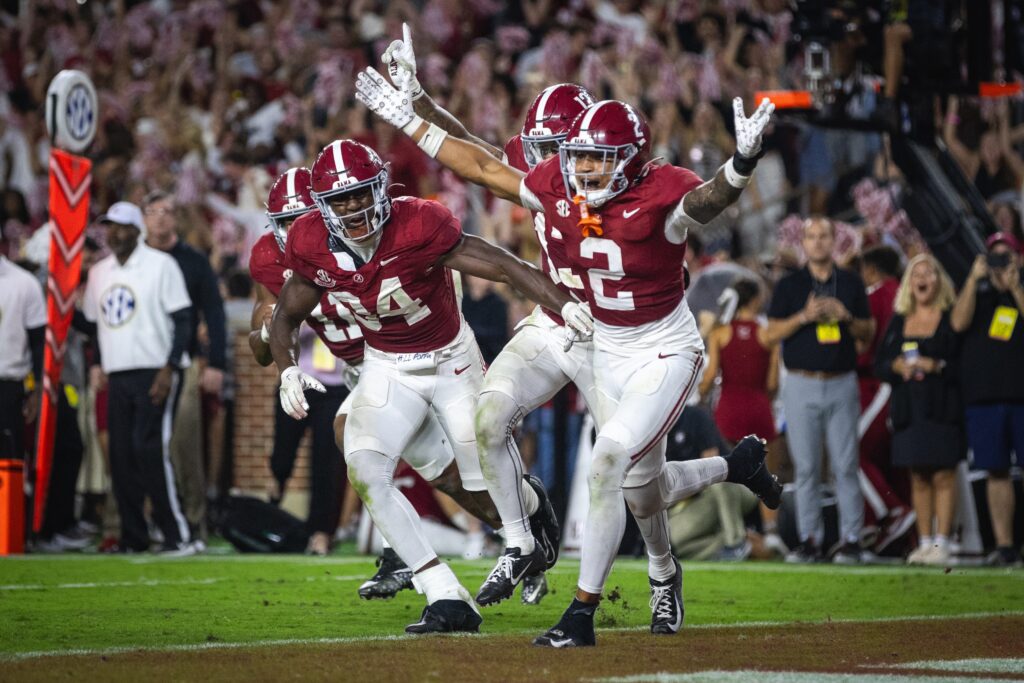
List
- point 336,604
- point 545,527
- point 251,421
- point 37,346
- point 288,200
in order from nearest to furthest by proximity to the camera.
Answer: point 545,527
point 336,604
point 288,200
point 37,346
point 251,421

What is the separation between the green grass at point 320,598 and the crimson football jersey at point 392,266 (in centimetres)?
131

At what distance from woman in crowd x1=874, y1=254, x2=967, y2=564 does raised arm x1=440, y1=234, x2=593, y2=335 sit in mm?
4589

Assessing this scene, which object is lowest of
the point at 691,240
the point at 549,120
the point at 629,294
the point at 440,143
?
the point at 629,294

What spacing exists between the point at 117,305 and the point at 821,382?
4766mm

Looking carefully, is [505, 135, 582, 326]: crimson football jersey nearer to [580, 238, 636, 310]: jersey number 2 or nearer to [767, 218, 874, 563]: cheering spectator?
[580, 238, 636, 310]: jersey number 2

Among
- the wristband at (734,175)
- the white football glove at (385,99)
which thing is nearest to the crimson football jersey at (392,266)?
the white football glove at (385,99)

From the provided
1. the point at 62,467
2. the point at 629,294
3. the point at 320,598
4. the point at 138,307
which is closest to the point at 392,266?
the point at 629,294

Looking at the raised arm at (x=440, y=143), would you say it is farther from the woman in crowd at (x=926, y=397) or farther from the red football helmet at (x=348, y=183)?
the woman in crowd at (x=926, y=397)

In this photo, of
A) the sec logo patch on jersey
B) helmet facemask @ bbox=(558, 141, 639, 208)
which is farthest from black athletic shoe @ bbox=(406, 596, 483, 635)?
the sec logo patch on jersey

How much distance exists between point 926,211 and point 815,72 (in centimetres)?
136

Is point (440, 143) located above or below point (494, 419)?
above

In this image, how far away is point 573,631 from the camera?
18.1 feet

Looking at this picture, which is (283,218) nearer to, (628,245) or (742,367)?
(628,245)

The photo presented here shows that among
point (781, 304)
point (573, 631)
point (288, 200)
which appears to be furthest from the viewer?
point (781, 304)
